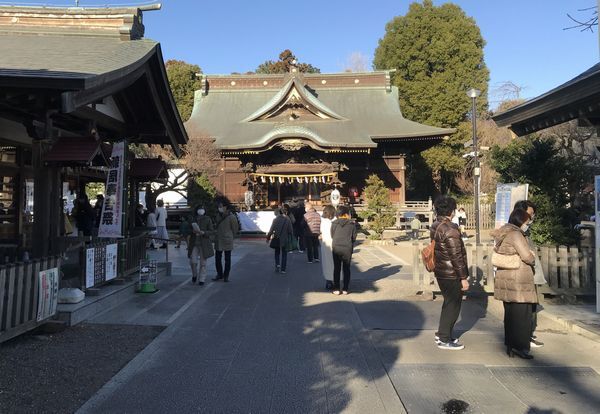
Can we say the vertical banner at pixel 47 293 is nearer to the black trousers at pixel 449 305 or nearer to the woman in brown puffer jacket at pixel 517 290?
the black trousers at pixel 449 305

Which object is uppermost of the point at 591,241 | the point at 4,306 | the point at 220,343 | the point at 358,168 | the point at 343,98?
the point at 343,98

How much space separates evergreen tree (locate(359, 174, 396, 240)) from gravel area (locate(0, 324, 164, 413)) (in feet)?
46.0

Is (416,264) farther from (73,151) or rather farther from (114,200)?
(73,151)

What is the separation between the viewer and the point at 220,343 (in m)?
5.67

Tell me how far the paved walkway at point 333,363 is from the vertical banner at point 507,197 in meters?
1.58

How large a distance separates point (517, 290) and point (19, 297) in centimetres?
557

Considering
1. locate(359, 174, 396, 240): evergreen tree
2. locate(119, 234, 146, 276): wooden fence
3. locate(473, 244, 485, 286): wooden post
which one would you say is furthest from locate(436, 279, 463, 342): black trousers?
locate(359, 174, 396, 240): evergreen tree

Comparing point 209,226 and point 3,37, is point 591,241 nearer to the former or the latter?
point 209,226

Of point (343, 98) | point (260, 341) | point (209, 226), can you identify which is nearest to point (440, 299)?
point (260, 341)

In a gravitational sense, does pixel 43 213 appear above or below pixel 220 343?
above

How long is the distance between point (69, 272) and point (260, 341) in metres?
3.21

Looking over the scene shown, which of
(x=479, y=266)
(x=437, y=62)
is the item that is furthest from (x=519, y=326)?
(x=437, y=62)

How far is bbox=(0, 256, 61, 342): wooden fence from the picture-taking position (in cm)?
493

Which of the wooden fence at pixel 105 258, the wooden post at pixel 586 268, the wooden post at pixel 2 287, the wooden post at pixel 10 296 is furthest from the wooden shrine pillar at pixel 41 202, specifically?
the wooden post at pixel 586 268
